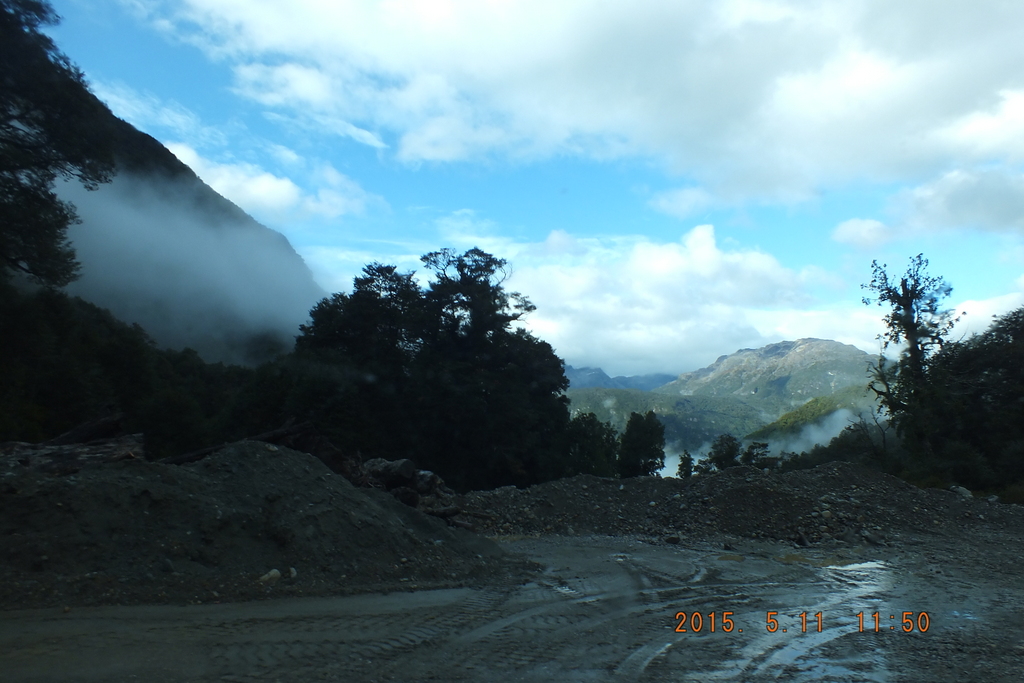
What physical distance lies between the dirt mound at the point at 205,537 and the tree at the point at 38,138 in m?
11.6

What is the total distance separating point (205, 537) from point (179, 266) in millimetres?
114116

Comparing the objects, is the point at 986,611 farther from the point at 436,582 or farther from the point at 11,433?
the point at 11,433

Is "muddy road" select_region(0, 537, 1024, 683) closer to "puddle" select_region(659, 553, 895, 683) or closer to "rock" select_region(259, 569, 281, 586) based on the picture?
"puddle" select_region(659, 553, 895, 683)

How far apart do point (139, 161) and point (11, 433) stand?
3843 inches

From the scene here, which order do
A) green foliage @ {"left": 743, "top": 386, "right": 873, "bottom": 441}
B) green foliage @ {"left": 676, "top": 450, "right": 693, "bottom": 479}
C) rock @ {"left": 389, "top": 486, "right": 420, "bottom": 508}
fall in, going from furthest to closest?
1. green foliage @ {"left": 743, "top": 386, "right": 873, "bottom": 441}
2. green foliage @ {"left": 676, "top": 450, "right": 693, "bottom": 479}
3. rock @ {"left": 389, "top": 486, "right": 420, "bottom": 508}

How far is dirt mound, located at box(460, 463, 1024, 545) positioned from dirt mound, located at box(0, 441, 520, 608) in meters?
6.66

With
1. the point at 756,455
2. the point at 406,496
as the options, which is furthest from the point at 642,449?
the point at 406,496

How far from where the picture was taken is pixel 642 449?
113ft

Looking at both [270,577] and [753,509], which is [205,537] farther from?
[753,509]

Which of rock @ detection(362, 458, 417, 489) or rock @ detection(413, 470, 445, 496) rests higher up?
rock @ detection(362, 458, 417, 489)

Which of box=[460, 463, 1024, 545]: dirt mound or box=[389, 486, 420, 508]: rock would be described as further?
box=[389, 486, 420, 508]: rock

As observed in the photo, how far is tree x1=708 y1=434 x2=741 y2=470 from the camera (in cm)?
2672

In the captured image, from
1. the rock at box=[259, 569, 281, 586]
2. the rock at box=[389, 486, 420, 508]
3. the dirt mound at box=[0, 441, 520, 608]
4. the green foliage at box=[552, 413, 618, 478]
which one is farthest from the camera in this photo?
the green foliage at box=[552, 413, 618, 478]

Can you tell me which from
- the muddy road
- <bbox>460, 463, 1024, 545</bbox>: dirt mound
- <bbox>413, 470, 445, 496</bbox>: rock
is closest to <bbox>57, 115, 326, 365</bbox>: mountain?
<bbox>413, 470, 445, 496</bbox>: rock
